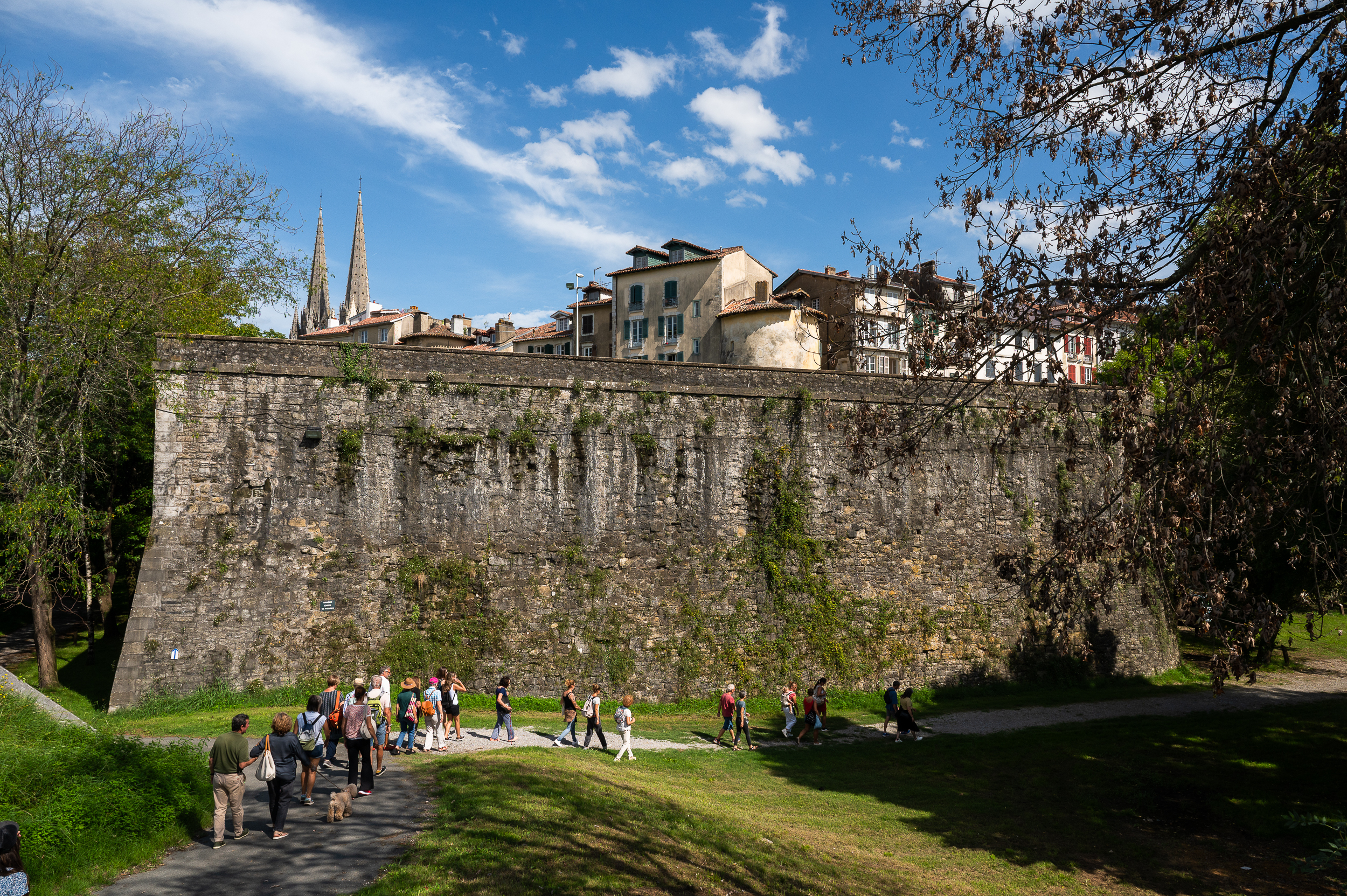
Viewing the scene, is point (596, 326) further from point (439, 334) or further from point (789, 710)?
point (789, 710)

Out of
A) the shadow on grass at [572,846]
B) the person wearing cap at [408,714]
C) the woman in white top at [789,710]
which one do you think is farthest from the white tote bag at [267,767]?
the woman in white top at [789,710]

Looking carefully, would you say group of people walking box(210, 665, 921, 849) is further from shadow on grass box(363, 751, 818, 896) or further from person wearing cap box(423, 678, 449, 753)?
shadow on grass box(363, 751, 818, 896)

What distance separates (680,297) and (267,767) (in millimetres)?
38375

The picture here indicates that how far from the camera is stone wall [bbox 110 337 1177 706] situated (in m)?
16.2

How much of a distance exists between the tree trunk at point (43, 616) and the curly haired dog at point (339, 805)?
1231 centimetres

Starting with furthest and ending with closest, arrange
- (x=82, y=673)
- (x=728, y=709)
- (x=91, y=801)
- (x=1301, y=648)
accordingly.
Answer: (x=1301, y=648) < (x=82, y=673) < (x=728, y=709) < (x=91, y=801)

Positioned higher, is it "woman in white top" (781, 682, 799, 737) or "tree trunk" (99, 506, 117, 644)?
"tree trunk" (99, 506, 117, 644)

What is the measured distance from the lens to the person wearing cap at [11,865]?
200 inches

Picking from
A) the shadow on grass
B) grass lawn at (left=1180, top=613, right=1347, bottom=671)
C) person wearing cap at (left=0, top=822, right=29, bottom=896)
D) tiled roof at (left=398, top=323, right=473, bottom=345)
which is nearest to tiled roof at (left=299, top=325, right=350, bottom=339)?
tiled roof at (left=398, top=323, right=473, bottom=345)

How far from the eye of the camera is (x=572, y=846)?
8219 mm

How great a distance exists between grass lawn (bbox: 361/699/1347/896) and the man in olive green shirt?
205cm

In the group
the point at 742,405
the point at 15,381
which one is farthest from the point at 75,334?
the point at 742,405

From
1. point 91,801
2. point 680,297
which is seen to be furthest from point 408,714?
point 680,297

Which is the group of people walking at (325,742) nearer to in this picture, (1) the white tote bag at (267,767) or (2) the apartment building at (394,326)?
(1) the white tote bag at (267,767)
